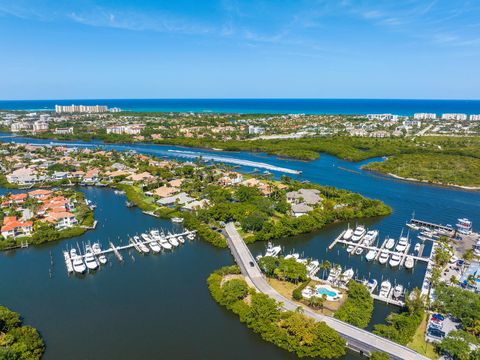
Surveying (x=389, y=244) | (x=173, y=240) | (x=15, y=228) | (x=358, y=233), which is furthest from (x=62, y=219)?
(x=389, y=244)

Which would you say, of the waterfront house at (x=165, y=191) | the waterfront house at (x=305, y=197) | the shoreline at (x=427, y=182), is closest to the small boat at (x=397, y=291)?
the waterfront house at (x=305, y=197)

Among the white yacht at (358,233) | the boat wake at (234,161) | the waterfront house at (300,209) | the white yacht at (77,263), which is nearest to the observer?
the white yacht at (77,263)

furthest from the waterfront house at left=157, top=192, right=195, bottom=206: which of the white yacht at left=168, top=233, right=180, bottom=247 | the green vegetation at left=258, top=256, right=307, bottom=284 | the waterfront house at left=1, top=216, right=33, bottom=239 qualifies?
the green vegetation at left=258, top=256, right=307, bottom=284

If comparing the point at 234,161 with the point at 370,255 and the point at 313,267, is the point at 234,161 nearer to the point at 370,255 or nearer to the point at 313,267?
the point at 370,255

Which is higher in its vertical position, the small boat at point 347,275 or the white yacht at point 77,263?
the small boat at point 347,275

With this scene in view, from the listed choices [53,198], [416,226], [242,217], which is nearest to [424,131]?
[416,226]

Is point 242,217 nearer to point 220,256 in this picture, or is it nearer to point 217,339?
point 220,256

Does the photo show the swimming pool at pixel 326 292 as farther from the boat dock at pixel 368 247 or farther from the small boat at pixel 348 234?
the small boat at pixel 348 234
